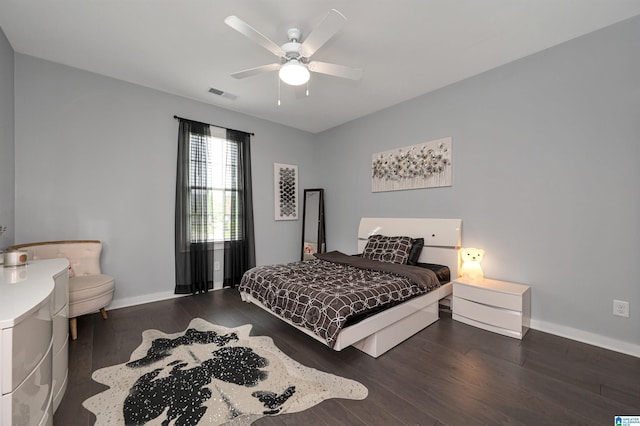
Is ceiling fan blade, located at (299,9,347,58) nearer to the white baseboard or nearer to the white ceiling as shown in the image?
the white ceiling

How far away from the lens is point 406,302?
2518mm

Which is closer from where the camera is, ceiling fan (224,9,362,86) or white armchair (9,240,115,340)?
ceiling fan (224,9,362,86)

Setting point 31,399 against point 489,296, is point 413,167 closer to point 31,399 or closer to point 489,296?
point 489,296

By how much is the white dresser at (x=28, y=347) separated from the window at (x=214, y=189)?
2199mm

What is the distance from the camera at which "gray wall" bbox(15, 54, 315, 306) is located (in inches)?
111

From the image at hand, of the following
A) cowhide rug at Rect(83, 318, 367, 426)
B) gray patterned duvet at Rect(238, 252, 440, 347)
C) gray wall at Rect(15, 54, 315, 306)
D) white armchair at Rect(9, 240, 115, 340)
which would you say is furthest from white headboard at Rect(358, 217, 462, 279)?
white armchair at Rect(9, 240, 115, 340)

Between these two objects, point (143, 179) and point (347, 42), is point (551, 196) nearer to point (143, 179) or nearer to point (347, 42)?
point (347, 42)

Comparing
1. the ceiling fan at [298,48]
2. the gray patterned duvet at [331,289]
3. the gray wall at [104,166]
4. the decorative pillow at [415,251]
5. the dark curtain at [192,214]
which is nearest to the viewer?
the ceiling fan at [298,48]

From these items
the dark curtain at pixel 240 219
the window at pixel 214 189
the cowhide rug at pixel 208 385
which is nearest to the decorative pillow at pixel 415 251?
the cowhide rug at pixel 208 385

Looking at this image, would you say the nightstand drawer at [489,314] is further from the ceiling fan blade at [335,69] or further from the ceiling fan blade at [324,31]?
the ceiling fan blade at [324,31]

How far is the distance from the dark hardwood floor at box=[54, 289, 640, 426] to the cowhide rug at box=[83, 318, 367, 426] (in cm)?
9

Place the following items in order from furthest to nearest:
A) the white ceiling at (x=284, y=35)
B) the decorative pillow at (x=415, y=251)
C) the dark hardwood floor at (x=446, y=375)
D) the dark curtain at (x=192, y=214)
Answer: the dark curtain at (x=192, y=214) → the decorative pillow at (x=415, y=251) → the white ceiling at (x=284, y=35) → the dark hardwood floor at (x=446, y=375)

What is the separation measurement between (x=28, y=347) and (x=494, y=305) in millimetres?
3393

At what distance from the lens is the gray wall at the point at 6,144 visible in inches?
94.7
